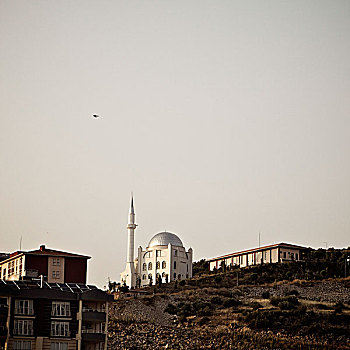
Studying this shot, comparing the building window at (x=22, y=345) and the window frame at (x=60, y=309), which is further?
the window frame at (x=60, y=309)

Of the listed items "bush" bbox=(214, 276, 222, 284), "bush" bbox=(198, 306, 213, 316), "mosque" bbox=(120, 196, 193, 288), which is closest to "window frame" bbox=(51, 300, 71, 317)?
"bush" bbox=(198, 306, 213, 316)

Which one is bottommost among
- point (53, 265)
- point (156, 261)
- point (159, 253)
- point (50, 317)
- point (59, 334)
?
point (59, 334)

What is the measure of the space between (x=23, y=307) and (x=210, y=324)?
2637cm

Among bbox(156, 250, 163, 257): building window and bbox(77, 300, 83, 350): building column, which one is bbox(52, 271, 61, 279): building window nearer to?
bbox(77, 300, 83, 350): building column

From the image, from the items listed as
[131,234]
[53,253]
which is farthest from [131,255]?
[53,253]

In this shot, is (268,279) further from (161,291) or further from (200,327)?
(200,327)

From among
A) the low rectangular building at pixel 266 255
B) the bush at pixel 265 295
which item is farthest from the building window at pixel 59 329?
the low rectangular building at pixel 266 255

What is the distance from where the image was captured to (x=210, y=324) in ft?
234

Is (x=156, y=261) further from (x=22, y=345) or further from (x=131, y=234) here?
(x=22, y=345)

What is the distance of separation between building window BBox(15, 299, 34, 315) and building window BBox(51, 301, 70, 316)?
4.97ft

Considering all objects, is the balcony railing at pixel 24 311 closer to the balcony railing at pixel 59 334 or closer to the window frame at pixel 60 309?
the window frame at pixel 60 309

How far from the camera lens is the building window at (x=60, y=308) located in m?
50.1

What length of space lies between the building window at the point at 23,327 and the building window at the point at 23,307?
61 cm

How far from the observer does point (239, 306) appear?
255ft
